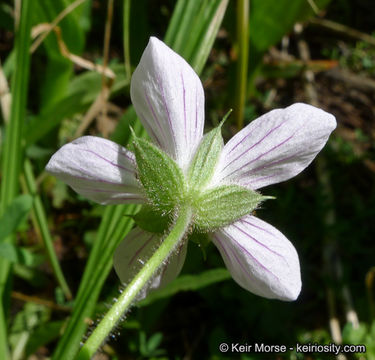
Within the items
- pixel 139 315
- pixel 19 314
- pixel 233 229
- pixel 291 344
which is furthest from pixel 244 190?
pixel 19 314

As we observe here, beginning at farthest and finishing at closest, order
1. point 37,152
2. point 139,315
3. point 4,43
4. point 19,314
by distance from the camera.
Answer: point 4,43, point 37,152, point 19,314, point 139,315

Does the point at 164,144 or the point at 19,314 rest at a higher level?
the point at 164,144

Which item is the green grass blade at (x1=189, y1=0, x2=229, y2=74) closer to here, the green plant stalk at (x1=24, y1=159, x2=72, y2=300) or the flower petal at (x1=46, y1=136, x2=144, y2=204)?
the flower petal at (x1=46, y1=136, x2=144, y2=204)

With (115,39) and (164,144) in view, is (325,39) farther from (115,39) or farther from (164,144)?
(164,144)

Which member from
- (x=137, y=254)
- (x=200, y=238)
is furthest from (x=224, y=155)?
(x=137, y=254)

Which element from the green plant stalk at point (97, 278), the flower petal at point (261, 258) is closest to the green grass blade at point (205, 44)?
the green plant stalk at point (97, 278)

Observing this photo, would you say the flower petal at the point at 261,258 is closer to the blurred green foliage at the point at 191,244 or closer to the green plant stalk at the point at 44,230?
the blurred green foliage at the point at 191,244
